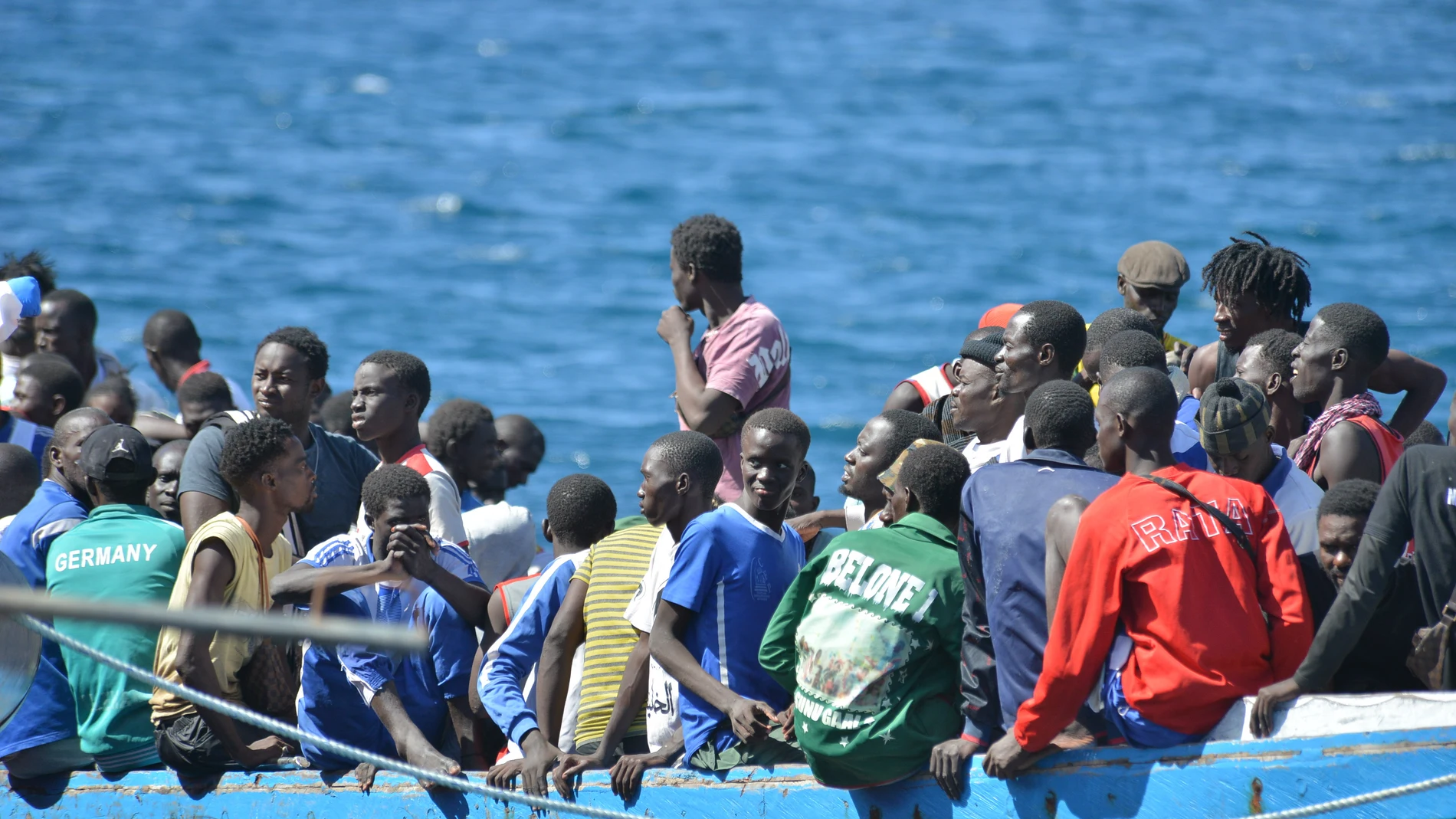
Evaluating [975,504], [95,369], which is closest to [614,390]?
[95,369]

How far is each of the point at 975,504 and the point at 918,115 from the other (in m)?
45.0

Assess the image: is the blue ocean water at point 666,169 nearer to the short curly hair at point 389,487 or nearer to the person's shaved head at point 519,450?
the person's shaved head at point 519,450

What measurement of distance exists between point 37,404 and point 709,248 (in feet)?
13.7

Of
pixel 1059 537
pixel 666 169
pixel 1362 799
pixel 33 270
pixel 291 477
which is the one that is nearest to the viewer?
pixel 1362 799

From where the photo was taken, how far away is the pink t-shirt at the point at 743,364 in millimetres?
7297

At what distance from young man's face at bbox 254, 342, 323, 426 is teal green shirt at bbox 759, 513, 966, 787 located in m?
3.11

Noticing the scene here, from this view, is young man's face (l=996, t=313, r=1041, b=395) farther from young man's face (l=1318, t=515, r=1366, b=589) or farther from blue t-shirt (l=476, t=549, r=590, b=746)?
blue t-shirt (l=476, t=549, r=590, b=746)

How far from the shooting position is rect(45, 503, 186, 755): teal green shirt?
21.3 ft

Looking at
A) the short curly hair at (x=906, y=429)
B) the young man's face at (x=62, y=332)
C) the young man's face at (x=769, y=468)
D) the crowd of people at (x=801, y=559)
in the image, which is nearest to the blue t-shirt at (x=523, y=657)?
the crowd of people at (x=801, y=559)

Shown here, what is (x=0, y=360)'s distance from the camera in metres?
10.3

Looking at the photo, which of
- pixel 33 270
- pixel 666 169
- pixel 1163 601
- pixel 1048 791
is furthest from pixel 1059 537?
pixel 666 169

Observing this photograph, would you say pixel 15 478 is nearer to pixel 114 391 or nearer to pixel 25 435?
pixel 25 435

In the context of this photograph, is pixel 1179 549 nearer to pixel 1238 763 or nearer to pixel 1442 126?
pixel 1238 763

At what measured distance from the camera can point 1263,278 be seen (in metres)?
7.24
